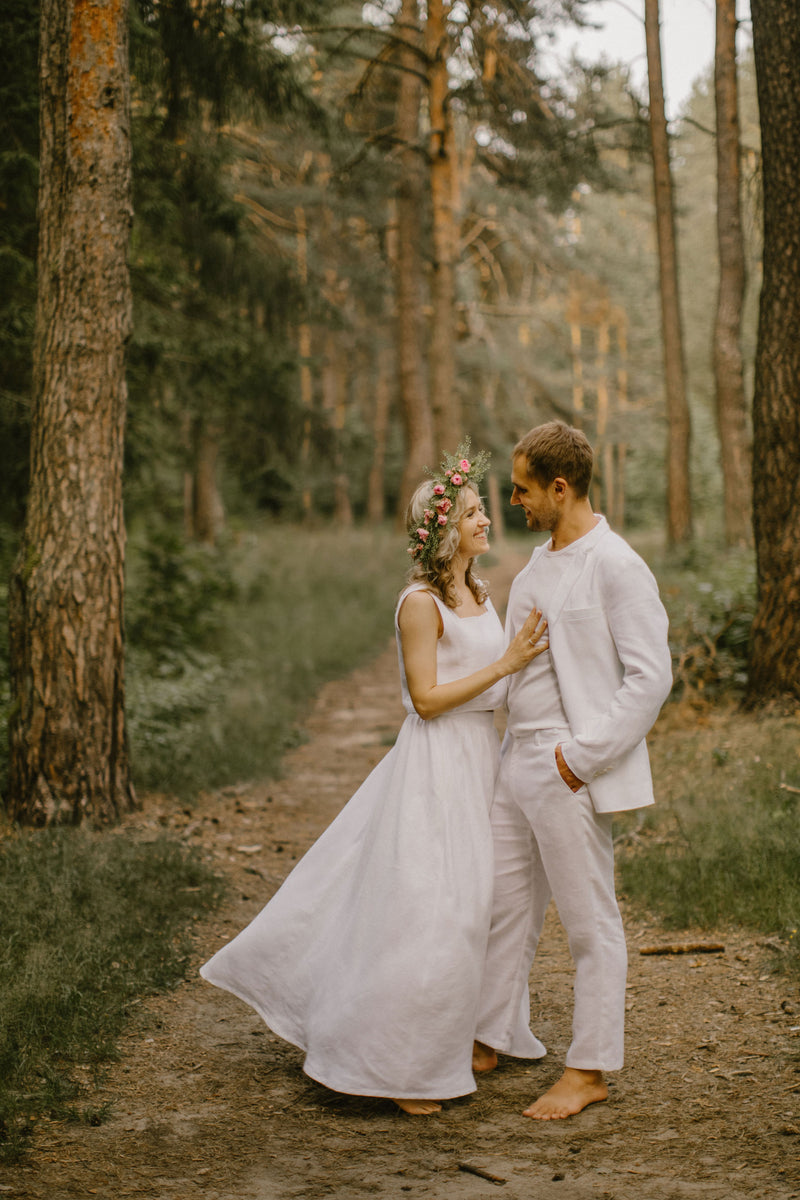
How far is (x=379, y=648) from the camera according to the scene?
1529 cm

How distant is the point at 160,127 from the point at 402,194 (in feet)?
28.2

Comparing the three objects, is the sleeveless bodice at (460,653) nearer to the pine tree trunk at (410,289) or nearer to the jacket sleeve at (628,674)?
the jacket sleeve at (628,674)

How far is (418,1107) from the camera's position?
3.58 metres

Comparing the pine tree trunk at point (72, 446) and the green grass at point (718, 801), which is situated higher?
the pine tree trunk at point (72, 446)

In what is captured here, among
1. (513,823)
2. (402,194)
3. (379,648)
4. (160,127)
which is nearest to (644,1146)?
(513,823)

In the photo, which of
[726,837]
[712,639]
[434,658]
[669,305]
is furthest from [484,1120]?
[669,305]

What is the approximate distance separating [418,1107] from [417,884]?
755 mm

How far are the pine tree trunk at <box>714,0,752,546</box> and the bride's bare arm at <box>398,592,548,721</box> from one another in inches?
516

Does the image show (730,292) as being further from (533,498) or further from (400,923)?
(400,923)

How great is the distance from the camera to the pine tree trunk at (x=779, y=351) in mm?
7668

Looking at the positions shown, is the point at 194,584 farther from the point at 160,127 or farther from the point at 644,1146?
the point at 644,1146

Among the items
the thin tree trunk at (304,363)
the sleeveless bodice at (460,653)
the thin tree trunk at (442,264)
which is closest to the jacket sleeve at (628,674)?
the sleeveless bodice at (460,653)

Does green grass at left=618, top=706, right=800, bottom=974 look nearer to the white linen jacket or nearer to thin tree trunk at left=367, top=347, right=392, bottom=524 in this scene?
the white linen jacket

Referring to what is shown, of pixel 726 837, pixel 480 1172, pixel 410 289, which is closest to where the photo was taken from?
pixel 480 1172
